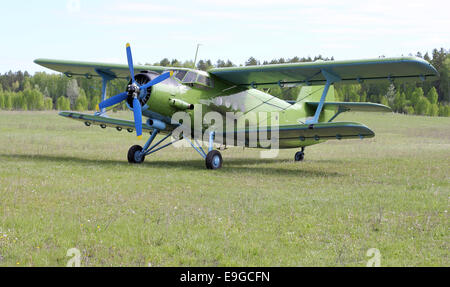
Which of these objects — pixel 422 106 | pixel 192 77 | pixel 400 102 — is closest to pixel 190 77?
pixel 192 77

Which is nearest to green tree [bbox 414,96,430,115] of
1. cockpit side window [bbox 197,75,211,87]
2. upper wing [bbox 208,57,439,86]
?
upper wing [bbox 208,57,439,86]

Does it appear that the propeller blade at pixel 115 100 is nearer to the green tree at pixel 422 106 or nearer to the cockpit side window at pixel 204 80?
the cockpit side window at pixel 204 80

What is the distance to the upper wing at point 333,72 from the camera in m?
13.2

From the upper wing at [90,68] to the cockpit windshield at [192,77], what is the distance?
7.12 feet

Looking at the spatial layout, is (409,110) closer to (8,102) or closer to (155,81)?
(155,81)

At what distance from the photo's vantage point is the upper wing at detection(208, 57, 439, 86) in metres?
13.2

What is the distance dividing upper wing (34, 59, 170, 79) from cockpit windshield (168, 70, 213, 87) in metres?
2.17

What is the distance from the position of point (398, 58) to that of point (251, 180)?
5.45 metres

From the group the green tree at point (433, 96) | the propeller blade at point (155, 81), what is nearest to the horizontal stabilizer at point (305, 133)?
the propeller blade at point (155, 81)

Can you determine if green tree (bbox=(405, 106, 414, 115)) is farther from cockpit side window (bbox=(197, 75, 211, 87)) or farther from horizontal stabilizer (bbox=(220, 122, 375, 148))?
cockpit side window (bbox=(197, 75, 211, 87))

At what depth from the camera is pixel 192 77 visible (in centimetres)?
1480

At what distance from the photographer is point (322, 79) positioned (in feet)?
52.3
